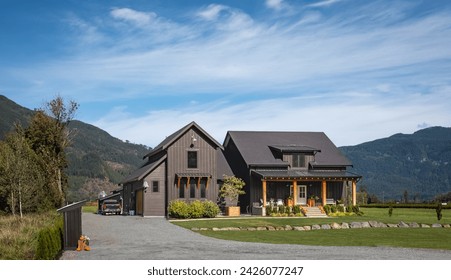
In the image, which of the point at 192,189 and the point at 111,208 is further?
the point at 111,208

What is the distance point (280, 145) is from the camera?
150 feet

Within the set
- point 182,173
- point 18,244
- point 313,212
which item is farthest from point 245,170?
point 18,244

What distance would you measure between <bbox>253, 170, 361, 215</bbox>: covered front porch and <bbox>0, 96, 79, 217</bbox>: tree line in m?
13.9

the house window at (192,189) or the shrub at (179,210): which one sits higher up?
the house window at (192,189)

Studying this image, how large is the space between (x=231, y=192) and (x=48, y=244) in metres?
24.9

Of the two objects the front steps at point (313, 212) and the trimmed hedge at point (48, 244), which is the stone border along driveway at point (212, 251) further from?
the front steps at point (313, 212)

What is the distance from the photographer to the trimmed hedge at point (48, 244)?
16219 mm

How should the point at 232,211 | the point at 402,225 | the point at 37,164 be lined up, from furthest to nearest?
the point at 232,211 < the point at 37,164 < the point at 402,225

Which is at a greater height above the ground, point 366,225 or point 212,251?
point 212,251

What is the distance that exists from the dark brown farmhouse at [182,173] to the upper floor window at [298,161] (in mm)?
6206

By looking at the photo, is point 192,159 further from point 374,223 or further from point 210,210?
point 374,223

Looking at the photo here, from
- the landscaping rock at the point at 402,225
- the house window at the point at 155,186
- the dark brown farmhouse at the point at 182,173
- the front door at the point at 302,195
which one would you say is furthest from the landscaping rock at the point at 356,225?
the house window at the point at 155,186

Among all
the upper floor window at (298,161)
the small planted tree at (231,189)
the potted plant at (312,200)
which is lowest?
the potted plant at (312,200)
